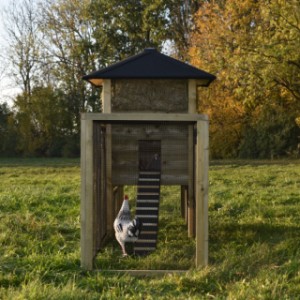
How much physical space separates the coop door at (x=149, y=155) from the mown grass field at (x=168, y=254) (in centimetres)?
101

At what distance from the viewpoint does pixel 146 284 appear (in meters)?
5.02

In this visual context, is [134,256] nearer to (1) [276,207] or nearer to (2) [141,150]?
(2) [141,150]

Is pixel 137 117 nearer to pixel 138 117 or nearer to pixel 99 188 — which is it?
pixel 138 117

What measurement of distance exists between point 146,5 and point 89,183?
29177mm

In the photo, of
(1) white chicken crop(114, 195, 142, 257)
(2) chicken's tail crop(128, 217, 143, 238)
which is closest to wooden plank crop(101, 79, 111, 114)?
(1) white chicken crop(114, 195, 142, 257)

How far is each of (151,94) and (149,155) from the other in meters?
0.86

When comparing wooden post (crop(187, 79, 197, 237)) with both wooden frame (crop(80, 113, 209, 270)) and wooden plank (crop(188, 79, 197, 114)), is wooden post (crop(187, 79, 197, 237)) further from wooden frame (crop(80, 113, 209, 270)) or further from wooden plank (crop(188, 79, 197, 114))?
wooden frame (crop(80, 113, 209, 270))

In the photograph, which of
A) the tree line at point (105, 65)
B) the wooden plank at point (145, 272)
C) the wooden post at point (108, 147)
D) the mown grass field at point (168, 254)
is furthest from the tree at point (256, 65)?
the wooden plank at point (145, 272)

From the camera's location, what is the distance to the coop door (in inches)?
287

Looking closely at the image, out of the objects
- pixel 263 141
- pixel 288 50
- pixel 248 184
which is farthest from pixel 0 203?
pixel 263 141

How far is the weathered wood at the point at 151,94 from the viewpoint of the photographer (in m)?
7.20

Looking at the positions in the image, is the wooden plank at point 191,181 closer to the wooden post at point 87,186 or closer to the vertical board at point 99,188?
→ the vertical board at point 99,188

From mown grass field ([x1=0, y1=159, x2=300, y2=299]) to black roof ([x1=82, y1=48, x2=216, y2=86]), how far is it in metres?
2.23

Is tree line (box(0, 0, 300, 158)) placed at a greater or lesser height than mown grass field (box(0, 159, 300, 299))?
greater
